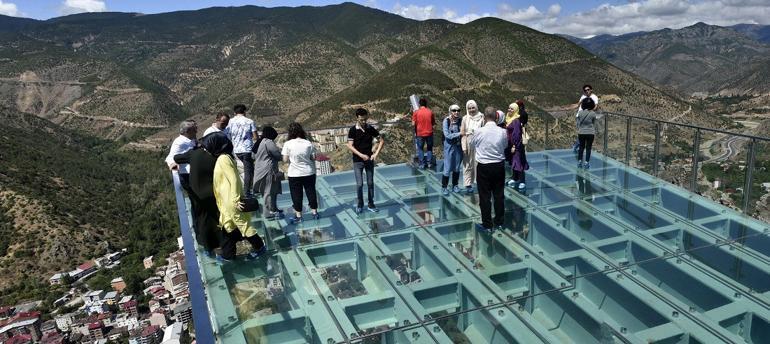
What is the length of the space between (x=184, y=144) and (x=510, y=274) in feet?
13.8

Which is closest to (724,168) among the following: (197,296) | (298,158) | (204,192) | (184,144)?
(298,158)

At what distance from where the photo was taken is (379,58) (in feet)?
493

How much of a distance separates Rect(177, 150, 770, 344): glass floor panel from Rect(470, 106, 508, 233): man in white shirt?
356mm

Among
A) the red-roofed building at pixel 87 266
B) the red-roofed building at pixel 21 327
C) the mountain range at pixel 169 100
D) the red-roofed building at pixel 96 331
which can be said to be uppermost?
the mountain range at pixel 169 100

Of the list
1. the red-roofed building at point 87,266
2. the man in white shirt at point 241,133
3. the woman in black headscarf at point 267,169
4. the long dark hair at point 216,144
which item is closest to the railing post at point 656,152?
the woman in black headscarf at point 267,169

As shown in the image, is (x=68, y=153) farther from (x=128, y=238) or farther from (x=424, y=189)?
(x=424, y=189)

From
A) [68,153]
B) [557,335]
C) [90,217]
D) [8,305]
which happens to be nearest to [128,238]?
[90,217]

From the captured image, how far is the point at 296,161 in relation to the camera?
22.6 ft

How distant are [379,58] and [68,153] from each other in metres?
92.4

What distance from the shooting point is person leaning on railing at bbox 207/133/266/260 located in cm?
526

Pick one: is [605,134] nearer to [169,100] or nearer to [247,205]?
[247,205]

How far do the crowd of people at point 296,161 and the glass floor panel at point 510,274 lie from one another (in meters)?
0.30

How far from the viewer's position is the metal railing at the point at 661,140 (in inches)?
276

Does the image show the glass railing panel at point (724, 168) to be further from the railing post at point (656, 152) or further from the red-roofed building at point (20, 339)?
the red-roofed building at point (20, 339)
